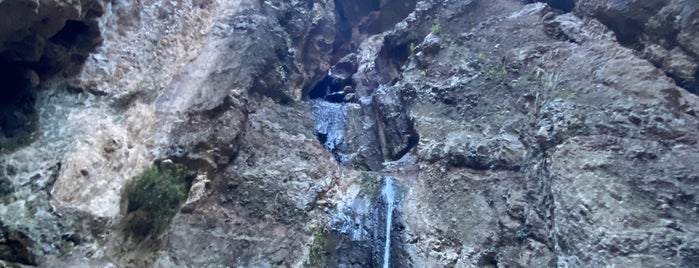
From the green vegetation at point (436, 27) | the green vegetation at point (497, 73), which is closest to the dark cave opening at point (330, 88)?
the green vegetation at point (436, 27)

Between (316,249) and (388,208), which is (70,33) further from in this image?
(388,208)

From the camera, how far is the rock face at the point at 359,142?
6469 millimetres

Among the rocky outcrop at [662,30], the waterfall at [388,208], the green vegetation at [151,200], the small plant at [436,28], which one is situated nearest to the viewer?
the green vegetation at [151,200]

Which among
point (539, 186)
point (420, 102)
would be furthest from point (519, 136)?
point (420, 102)

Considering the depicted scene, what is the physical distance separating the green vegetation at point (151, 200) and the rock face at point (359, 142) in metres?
0.20

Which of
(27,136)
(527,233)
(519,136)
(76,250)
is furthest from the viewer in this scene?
(519,136)

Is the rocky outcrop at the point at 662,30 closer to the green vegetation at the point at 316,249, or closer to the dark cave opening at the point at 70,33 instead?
the green vegetation at the point at 316,249

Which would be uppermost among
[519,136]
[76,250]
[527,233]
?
[519,136]

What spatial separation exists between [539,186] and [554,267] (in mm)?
1814

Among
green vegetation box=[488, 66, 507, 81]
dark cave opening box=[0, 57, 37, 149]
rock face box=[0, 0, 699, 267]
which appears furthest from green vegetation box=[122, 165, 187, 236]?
green vegetation box=[488, 66, 507, 81]

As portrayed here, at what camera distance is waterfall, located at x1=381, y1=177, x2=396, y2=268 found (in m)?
8.48

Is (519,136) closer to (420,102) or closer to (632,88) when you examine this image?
(632,88)

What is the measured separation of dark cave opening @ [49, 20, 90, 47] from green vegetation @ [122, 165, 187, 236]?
8.99 feet

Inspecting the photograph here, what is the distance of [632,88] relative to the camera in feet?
27.3
